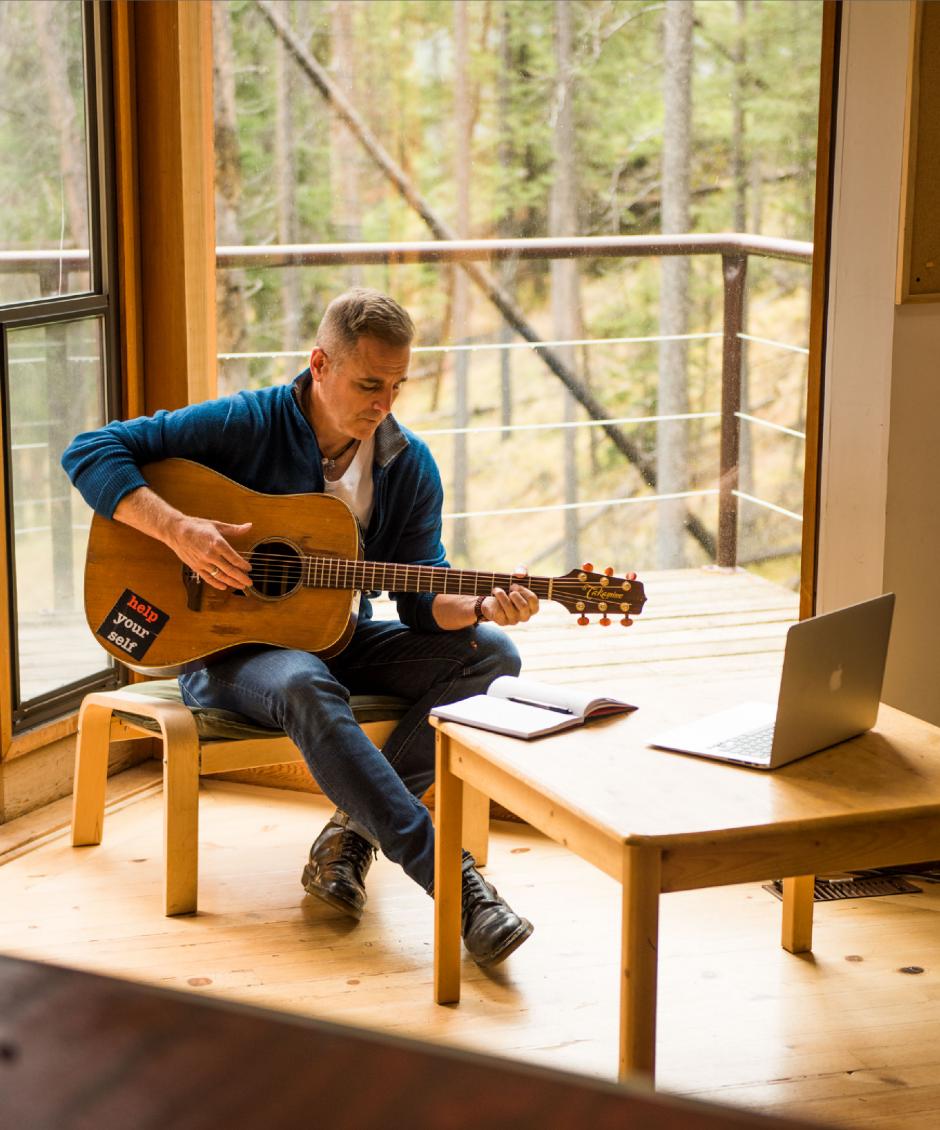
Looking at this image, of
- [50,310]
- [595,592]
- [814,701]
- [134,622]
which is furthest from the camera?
[50,310]

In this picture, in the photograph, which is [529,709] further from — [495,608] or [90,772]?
[90,772]

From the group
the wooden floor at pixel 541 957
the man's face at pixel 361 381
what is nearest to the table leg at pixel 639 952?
the wooden floor at pixel 541 957

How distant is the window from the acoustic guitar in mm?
410

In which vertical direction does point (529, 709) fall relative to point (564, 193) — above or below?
below

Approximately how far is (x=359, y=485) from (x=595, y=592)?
1.68 feet

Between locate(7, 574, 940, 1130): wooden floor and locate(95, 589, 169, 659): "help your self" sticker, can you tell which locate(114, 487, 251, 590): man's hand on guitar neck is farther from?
locate(7, 574, 940, 1130): wooden floor

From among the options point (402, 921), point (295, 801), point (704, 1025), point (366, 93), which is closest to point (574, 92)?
point (366, 93)

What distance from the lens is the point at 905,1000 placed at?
2.19 metres

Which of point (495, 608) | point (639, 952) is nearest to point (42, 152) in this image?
point (495, 608)

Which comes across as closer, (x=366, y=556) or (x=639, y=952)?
(x=639, y=952)

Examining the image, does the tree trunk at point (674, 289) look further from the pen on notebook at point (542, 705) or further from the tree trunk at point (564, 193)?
the pen on notebook at point (542, 705)

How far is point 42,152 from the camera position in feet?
9.41

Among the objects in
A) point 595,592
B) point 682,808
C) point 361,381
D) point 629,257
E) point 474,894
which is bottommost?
point 474,894

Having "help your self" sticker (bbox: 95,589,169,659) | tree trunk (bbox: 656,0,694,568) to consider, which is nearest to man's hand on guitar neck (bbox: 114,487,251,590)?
"help your self" sticker (bbox: 95,589,169,659)
